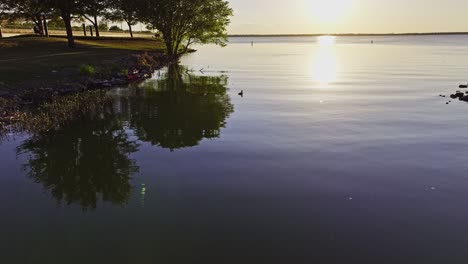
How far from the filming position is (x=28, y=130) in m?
19.3

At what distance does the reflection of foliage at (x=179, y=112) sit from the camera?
62.5 feet

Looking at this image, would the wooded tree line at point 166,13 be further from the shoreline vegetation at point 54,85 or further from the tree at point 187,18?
the shoreline vegetation at point 54,85

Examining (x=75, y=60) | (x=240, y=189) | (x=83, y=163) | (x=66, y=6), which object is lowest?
(x=75, y=60)

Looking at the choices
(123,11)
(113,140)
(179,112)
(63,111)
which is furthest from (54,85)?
(123,11)

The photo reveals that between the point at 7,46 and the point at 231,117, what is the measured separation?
47.6 m

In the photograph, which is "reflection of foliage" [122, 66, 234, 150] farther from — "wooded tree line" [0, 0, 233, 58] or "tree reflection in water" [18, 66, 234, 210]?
"wooded tree line" [0, 0, 233, 58]

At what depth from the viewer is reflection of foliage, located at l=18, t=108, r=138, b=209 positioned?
12203mm

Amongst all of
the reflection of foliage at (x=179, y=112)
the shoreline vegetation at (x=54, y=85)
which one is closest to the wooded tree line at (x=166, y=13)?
the shoreline vegetation at (x=54, y=85)

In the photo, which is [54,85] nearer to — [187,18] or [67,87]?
[67,87]

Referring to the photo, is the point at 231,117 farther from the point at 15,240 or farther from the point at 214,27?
the point at 214,27

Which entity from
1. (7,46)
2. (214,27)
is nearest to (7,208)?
(7,46)

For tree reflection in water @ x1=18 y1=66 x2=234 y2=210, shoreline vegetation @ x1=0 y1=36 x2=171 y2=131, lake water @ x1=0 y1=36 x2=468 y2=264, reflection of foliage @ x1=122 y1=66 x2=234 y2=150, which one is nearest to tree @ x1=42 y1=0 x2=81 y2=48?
shoreline vegetation @ x1=0 y1=36 x2=171 y2=131

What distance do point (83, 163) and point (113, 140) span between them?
3403 mm

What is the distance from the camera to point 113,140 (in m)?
18.2
